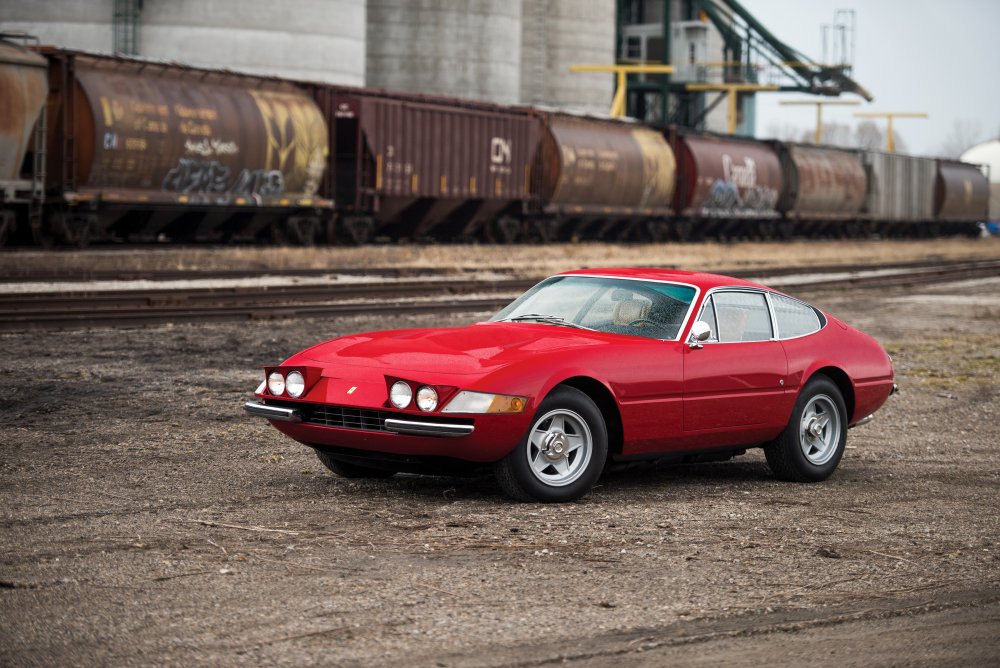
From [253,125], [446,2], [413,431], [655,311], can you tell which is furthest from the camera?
[446,2]

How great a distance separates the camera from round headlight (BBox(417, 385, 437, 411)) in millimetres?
6469

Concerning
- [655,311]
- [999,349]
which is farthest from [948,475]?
[999,349]

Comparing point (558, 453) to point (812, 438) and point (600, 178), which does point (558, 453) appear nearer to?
point (812, 438)

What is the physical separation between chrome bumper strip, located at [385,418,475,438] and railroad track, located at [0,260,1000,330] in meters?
9.23

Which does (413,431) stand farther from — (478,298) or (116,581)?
(478,298)

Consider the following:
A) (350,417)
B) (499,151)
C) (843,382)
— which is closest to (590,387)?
(350,417)

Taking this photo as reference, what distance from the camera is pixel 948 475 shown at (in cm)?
803

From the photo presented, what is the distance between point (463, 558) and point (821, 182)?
46453 millimetres

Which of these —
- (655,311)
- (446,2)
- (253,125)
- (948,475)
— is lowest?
(948,475)

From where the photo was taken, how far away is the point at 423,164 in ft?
107

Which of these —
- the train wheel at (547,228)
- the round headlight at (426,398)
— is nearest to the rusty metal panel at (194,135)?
the train wheel at (547,228)

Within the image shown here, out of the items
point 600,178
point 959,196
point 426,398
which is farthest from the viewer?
point 959,196

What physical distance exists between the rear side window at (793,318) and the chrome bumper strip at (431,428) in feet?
7.97

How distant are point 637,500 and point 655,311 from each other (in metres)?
1.11
